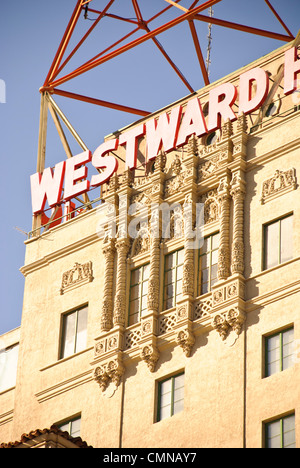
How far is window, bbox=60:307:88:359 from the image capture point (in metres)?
68.2

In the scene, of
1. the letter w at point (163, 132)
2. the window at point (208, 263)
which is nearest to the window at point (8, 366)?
the letter w at point (163, 132)

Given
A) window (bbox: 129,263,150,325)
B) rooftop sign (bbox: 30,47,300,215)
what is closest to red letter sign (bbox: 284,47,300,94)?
rooftop sign (bbox: 30,47,300,215)

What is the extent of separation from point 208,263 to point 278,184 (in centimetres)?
412

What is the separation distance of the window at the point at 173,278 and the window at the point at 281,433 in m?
8.14

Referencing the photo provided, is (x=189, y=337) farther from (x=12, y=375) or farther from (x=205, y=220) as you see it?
(x=12, y=375)

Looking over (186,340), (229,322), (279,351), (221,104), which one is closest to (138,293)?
(186,340)

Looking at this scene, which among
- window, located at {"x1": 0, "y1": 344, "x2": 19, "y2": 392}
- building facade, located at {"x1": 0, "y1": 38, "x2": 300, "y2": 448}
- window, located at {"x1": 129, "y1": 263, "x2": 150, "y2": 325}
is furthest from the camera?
window, located at {"x1": 0, "y1": 344, "x2": 19, "y2": 392}

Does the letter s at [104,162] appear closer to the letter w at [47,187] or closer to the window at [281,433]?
the letter w at [47,187]

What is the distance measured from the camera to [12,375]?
72.9m

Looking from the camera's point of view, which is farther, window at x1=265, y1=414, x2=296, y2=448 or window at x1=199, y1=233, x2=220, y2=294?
window at x1=199, y1=233, x2=220, y2=294

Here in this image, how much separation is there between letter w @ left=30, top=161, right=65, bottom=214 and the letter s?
7.16 ft

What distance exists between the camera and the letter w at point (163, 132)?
70.7 m

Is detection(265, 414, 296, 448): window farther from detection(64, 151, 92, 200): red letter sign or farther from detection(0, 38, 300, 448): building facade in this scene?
detection(64, 151, 92, 200): red letter sign
